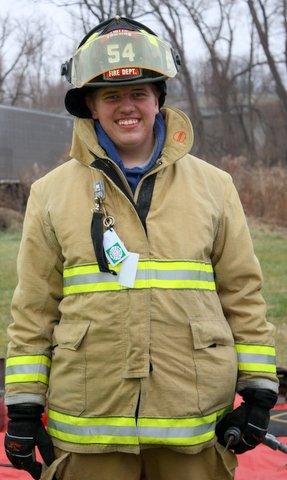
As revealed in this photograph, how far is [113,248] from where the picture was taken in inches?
94.2

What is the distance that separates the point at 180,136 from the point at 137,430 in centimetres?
92

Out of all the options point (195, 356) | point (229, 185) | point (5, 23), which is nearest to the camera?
point (195, 356)

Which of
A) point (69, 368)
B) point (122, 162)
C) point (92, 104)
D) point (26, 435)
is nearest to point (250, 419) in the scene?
point (69, 368)

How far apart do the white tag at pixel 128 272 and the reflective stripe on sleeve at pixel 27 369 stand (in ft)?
1.20

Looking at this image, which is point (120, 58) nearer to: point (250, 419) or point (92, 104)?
point (92, 104)

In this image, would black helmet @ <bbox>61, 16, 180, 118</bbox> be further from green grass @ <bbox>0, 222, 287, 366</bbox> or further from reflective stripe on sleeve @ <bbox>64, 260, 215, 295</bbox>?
green grass @ <bbox>0, 222, 287, 366</bbox>

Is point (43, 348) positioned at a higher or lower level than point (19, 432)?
higher

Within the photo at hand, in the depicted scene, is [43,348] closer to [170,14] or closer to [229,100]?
[170,14]

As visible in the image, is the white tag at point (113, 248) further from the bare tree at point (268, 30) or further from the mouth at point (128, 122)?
the bare tree at point (268, 30)

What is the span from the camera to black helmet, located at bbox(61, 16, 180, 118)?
8.07 ft

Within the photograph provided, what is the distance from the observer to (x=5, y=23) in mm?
38219

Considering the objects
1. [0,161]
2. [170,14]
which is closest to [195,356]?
[0,161]

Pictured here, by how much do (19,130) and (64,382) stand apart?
20.4 metres

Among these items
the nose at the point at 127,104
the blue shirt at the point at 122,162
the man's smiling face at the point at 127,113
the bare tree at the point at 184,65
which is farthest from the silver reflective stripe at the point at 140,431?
the bare tree at the point at 184,65
